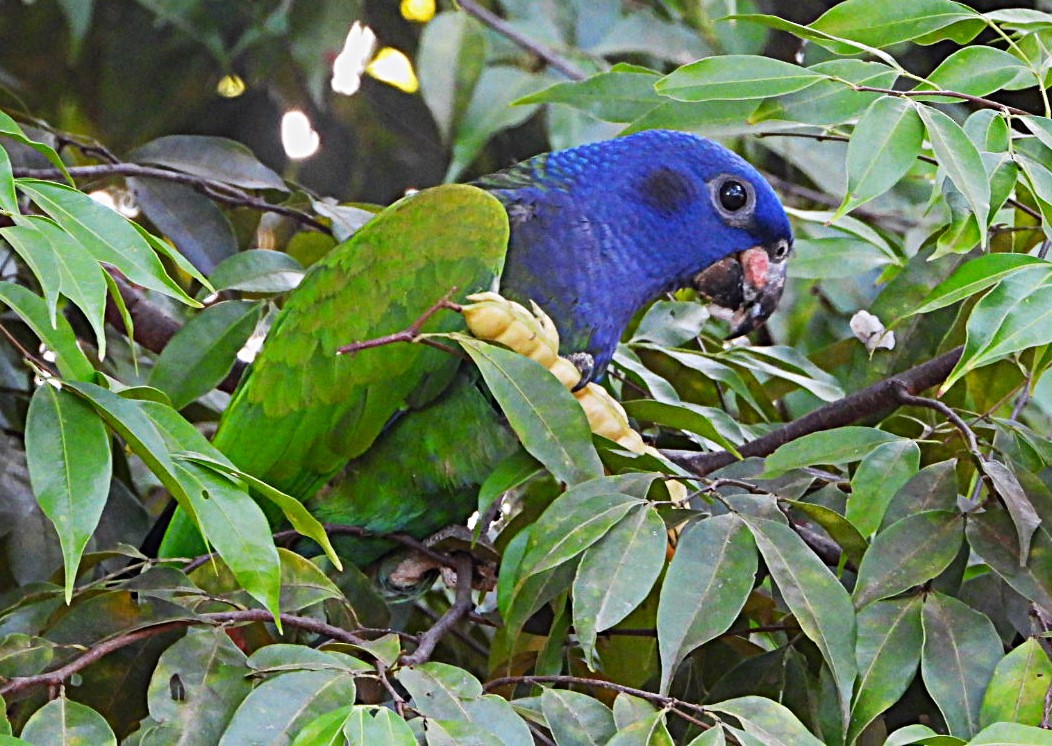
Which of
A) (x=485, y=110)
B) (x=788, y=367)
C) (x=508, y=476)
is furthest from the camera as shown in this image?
(x=485, y=110)

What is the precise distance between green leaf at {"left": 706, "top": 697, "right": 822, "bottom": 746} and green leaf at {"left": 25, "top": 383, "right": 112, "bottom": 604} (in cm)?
42

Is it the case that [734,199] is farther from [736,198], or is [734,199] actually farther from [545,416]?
[545,416]

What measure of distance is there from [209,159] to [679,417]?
0.82 meters

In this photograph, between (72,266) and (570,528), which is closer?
(72,266)

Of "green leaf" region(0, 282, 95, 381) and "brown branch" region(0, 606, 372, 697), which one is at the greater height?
"green leaf" region(0, 282, 95, 381)

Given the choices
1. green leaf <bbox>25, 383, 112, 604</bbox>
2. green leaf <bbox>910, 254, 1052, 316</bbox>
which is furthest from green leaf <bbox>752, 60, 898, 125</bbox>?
green leaf <bbox>25, 383, 112, 604</bbox>

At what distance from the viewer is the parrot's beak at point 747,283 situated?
5.53 feet

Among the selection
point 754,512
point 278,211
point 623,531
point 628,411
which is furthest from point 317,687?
point 278,211

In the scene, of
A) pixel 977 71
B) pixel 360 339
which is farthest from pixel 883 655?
pixel 360 339

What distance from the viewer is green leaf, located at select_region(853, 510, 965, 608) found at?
0.94m

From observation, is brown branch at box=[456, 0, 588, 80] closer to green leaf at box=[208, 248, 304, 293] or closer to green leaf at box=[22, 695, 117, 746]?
green leaf at box=[208, 248, 304, 293]

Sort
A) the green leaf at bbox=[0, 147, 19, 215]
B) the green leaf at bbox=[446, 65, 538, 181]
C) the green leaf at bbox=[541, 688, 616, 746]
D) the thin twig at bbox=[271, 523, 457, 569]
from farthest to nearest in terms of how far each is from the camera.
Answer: the green leaf at bbox=[446, 65, 538, 181] → the thin twig at bbox=[271, 523, 457, 569] → the green leaf at bbox=[541, 688, 616, 746] → the green leaf at bbox=[0, 147, 19, 215]

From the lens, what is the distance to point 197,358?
4.82ft

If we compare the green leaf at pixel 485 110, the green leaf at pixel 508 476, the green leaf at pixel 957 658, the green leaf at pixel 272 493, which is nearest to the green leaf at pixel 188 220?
the green leaf at pixel 485 110
